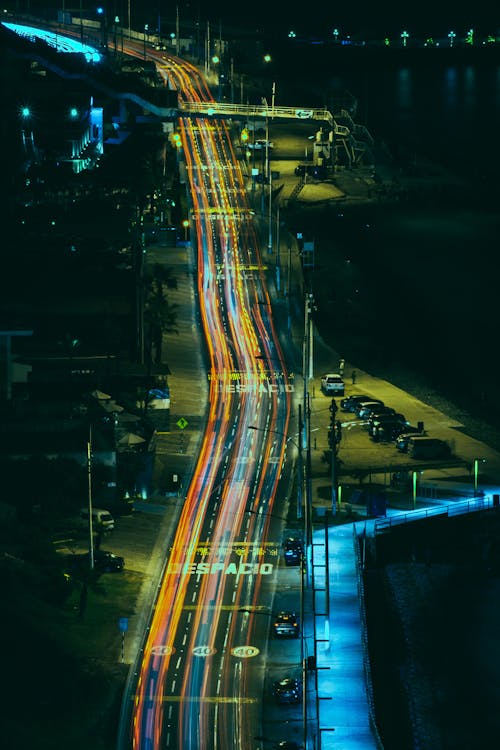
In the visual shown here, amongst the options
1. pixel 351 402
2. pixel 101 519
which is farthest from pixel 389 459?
pixel 101 519

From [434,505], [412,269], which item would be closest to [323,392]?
[434,505]

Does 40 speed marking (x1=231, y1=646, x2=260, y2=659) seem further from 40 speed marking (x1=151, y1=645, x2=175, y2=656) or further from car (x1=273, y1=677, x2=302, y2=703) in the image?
car (x1=273, y1=677, x2=302, y2=703)

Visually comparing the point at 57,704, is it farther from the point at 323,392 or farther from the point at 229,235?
the point at 229,235

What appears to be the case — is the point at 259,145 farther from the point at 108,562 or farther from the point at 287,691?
the point at 287,691

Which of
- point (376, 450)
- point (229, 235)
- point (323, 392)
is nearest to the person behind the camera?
point (376, 450)

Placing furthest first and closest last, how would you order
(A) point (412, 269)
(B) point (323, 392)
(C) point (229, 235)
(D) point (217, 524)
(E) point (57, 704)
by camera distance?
(A) point (412, 269) < (C) point (229, 235) < (B) point (323, 392) < (D) point (217, 524) < (E) point (57, 704)

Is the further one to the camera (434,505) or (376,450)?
(376,450)

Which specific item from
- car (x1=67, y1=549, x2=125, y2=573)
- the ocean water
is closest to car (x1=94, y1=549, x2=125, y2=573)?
car (x1=67, y1=549, x2=125, y2=573)
